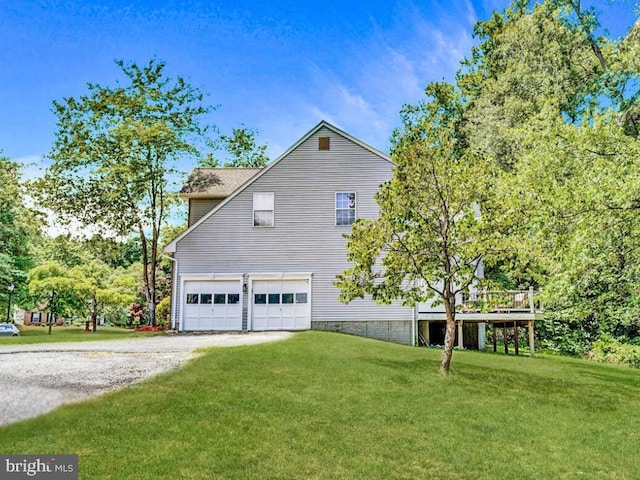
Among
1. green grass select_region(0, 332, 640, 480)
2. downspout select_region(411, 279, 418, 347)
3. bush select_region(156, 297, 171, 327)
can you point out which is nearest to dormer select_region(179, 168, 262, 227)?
downspout select_region(411, 279, 418, 347)

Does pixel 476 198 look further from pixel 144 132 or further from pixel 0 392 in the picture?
pixel 144 132

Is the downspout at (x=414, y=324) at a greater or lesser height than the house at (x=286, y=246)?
lesser

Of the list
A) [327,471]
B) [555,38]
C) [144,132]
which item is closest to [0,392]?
[327,471]

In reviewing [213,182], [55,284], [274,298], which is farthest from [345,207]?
[55,284]

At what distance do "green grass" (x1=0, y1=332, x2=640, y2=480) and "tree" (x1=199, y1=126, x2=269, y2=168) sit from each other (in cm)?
2905

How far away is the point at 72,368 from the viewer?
11.3 m

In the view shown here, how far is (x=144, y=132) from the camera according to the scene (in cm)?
2864

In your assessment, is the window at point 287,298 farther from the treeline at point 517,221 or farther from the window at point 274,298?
the treeline at point 517,221

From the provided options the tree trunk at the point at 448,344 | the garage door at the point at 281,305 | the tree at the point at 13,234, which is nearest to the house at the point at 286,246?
the garage door at the point at 281,305

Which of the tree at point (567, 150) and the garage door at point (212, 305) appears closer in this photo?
the tree at point (567, 150)

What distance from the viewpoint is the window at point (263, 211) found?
73.0ft

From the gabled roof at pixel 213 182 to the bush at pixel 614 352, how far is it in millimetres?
17068

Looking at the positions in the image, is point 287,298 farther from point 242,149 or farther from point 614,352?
point 242,149

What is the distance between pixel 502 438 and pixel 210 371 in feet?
19.2
